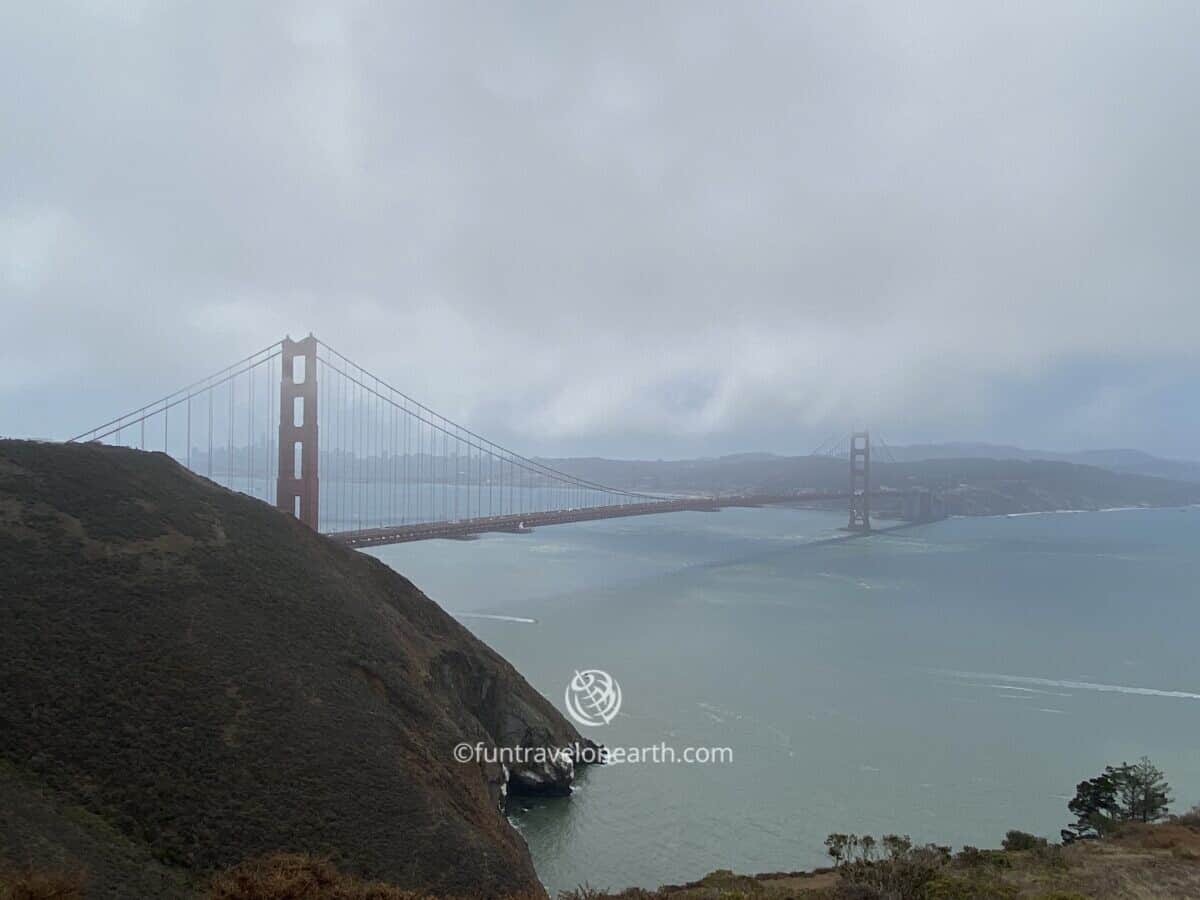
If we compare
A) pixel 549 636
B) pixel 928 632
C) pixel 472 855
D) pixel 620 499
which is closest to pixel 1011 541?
pixel 620 499

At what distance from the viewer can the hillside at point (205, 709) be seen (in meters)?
5.62

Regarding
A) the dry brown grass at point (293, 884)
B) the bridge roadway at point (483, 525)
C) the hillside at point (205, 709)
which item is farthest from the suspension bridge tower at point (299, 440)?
the dry brown grass at point (293, 884)

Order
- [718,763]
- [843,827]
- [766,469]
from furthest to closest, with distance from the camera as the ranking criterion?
[766,469] < [718,763] < [843,827]

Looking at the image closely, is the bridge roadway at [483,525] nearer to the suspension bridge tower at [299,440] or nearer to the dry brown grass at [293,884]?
the suspension bridge tower at [299,440]

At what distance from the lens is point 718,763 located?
1168cm

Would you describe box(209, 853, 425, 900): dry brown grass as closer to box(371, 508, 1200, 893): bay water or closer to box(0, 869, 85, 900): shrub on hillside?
box(0, 869, 85, 900): shrub on hillside

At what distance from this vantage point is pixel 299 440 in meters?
17.9

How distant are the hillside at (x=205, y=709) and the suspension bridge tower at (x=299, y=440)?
6558 millimetres

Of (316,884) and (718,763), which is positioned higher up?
(316,884)

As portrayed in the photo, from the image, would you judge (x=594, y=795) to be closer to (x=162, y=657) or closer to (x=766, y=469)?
(x=162, y=657)

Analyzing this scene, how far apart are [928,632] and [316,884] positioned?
2062 cm

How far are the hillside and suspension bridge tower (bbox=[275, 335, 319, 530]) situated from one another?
21.5 ft

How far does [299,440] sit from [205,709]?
1190 cm

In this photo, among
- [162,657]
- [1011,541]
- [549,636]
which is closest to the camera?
[162,657]
